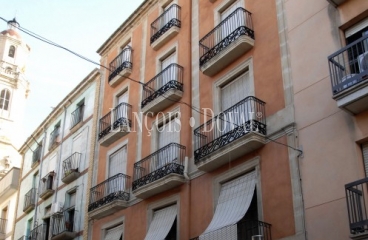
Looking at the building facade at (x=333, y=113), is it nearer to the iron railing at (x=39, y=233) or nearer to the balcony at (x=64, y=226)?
the balcony at (x=64, y=226)

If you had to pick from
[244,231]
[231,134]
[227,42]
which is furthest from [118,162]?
[244,231]

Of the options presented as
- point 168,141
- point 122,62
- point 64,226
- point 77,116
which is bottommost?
point 64,226

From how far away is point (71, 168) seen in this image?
2403 cm

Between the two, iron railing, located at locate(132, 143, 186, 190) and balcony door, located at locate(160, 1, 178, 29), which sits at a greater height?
balcony door, located at locate(160, 1, 178, 29)

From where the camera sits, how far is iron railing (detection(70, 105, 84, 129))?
25.4m

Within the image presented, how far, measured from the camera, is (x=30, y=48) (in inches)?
2303

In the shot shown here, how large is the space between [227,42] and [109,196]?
7.55 metres

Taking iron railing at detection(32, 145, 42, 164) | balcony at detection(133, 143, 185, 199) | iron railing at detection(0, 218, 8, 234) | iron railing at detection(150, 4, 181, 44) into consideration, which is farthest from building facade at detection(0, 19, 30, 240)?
balcony at detection(133, 143, 185, 199)

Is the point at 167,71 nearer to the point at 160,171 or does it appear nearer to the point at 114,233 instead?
the point at 160,171

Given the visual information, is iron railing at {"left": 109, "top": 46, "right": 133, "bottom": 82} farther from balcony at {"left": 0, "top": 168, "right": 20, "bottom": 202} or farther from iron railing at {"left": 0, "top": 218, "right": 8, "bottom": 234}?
iron railing at {"left": 0, "top": 218, "right": 8, "bottom": 234}

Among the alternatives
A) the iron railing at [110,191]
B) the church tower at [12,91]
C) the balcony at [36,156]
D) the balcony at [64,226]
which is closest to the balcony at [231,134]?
the iron railing at [110,191]

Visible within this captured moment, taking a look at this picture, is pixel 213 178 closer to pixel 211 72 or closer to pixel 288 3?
pixel 211 72

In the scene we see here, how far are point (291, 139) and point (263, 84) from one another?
2.18 meters

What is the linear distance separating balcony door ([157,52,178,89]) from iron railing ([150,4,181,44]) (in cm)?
106
